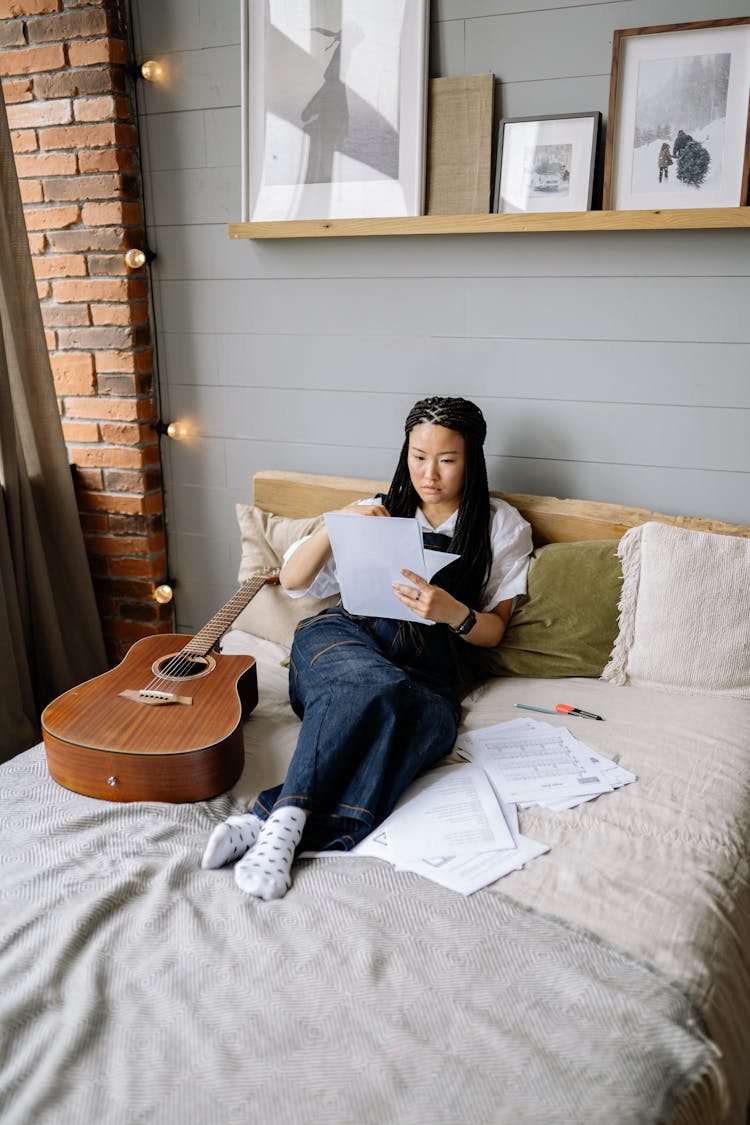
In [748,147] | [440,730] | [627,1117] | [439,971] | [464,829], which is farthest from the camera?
[748,147]

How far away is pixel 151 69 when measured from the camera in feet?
7.66

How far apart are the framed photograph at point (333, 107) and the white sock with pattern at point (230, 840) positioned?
1.47 metres

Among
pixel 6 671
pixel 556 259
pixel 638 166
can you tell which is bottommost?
pixel 6 671

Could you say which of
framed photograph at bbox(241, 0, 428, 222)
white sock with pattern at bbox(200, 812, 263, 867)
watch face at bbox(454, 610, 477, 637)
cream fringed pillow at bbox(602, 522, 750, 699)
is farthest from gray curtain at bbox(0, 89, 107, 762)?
cream fringed pillow at bbox(602, 522, 750, 699)

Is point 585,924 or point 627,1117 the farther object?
point 585,924

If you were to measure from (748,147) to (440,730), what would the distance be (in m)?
1.37

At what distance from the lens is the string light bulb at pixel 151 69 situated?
7.65 ft

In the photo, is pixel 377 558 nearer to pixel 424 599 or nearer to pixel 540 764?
pixel 424 599

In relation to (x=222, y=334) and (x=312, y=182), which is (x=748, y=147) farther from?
(x=222, y=334)

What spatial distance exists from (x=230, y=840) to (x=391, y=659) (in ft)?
2.01

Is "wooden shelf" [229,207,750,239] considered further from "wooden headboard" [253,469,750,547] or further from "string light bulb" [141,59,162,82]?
"wooden headboard" [253,469,750,547]

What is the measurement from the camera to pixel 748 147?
1.83m

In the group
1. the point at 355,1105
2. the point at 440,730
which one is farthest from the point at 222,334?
the point at 355,1105

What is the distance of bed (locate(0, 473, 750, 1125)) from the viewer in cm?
99
